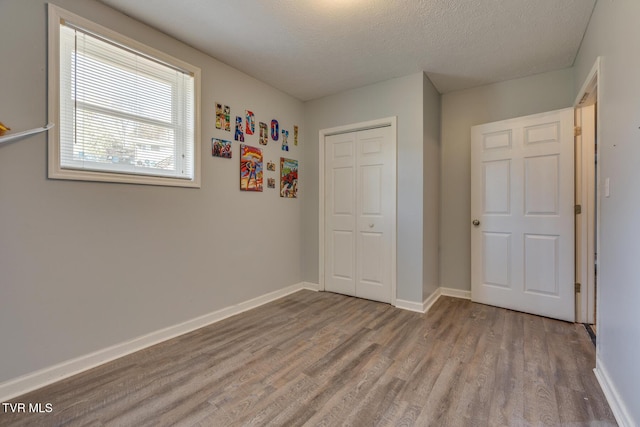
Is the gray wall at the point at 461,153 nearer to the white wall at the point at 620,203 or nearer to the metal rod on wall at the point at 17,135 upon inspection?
the white wall at the point at 620,203

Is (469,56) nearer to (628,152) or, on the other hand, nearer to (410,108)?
(410,108)

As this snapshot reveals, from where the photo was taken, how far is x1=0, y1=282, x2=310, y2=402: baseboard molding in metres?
1.64

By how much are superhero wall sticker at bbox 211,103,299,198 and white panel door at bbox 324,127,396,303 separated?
20.2 inches

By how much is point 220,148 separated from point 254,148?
444 mm

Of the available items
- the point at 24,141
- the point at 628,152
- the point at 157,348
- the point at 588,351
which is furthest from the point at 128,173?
the point at 588,351

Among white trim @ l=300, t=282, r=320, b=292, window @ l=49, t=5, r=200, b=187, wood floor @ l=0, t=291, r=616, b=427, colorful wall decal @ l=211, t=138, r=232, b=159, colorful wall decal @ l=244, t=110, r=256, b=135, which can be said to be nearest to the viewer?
wood floor @ l=0, t=291, r=616, b=427

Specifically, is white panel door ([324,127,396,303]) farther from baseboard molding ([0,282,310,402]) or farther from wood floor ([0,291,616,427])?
baseboard molding ([0,282,310,402])

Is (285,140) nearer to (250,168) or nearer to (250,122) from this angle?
(250,122)

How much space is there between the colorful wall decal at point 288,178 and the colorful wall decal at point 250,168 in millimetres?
389

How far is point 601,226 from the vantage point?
5.94ft

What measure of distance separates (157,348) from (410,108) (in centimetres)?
325

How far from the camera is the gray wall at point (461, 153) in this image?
3.14 meters

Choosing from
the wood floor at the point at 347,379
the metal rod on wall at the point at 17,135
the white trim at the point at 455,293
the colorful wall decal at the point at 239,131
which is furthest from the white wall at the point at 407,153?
the metal rod on wall at the point at 17,135

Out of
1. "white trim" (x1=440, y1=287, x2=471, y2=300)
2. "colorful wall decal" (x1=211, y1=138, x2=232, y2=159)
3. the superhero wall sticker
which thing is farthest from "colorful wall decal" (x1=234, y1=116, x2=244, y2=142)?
"white trim" (x1=440, y1=287, x2=471, y2=300)
